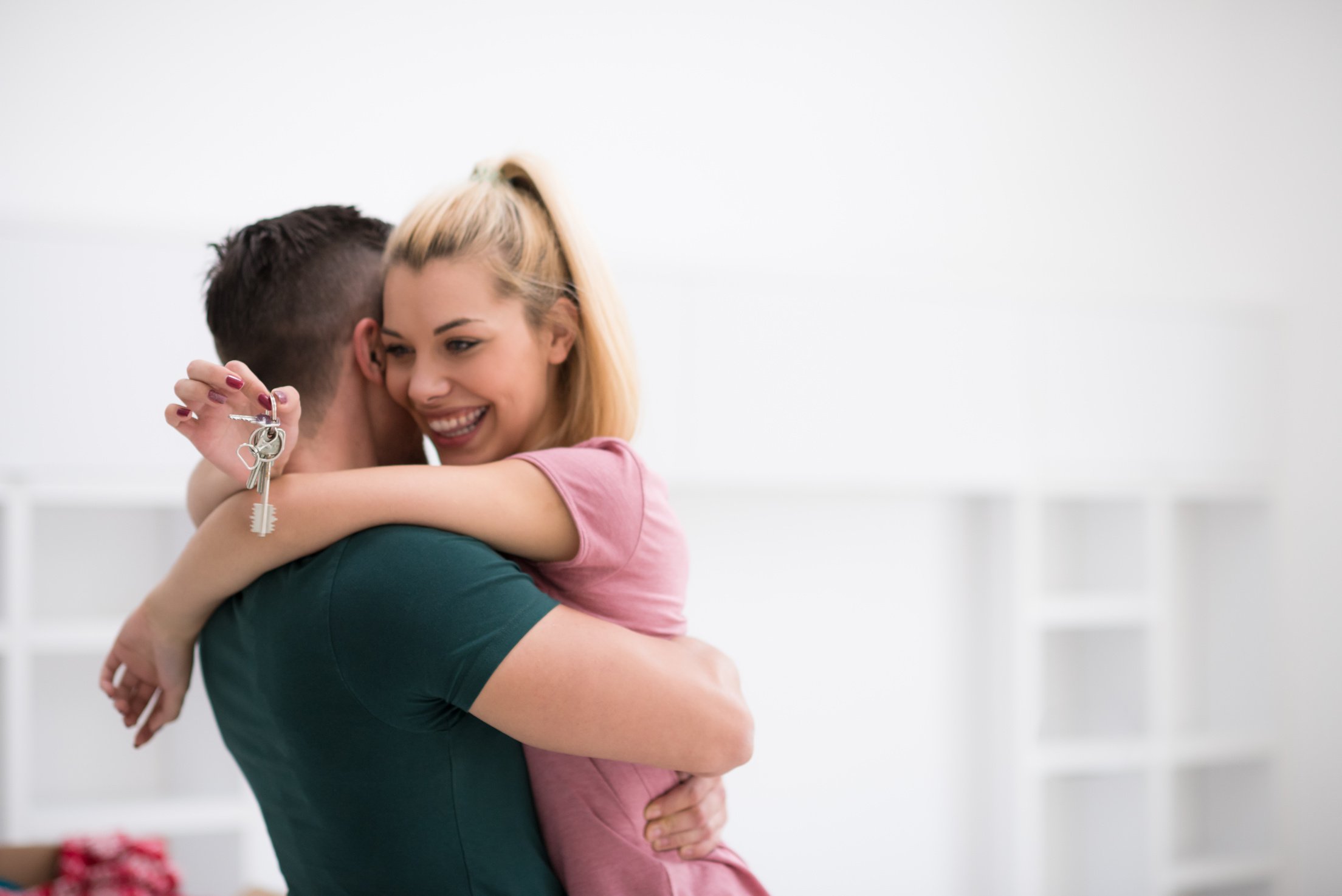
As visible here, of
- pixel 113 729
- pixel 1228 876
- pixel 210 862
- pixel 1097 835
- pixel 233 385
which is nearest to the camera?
pixel 233 385

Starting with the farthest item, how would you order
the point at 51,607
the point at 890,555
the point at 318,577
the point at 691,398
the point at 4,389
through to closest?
the point at 890,555 → the point at 691,398 → the point at 51,607 → the point at 4,389 → the point at 318,577

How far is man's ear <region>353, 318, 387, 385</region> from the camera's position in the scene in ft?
3.71

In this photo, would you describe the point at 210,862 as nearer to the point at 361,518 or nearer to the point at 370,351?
the point at 370,351

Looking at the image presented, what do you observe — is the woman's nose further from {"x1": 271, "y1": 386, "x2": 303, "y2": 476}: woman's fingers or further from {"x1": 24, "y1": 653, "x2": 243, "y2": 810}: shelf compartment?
{"x1": 24, "y1": 653, "x2": 243, "y2": 810}: shelf compartment

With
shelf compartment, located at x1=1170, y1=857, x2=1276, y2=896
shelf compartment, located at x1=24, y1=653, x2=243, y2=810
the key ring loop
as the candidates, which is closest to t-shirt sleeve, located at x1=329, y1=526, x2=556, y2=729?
the key ring loop

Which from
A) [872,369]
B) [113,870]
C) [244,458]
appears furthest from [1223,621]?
[244,458]

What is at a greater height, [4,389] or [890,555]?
[4,389]

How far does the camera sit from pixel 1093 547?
3578mm

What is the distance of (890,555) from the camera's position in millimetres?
3465

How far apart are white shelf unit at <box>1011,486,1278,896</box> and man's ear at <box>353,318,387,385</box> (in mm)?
2421

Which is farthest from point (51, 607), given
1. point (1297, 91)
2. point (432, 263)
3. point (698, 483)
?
point (1297, 91)

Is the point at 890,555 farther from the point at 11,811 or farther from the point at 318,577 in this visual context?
the point at 318,577

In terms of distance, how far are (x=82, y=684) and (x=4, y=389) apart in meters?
0.80

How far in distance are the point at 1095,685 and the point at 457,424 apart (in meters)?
3.02
